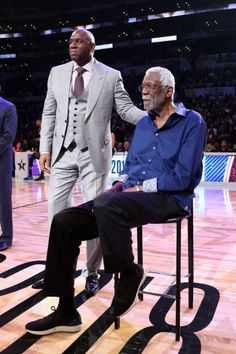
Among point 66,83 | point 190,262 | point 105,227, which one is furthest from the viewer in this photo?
point 66,83

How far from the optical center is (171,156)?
1928 mm

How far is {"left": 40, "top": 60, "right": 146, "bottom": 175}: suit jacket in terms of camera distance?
2438 millimetres

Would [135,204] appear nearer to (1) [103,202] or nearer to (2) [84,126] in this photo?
(1) [103,202]

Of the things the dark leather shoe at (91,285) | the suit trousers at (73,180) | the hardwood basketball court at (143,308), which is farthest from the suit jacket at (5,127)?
the dark leather shoe at (91,285)

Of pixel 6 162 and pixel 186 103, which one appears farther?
pixel 186 103

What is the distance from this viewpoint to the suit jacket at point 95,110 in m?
2.44

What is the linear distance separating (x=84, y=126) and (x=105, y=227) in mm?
928

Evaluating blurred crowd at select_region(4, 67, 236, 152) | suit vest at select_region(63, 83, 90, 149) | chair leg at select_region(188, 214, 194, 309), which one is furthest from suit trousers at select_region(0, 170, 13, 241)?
blurred crowd at select_region(4, 67, 236, 152)

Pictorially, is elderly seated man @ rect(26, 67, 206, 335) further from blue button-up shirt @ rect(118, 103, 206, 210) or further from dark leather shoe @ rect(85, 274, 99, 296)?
dark leather shoe @ rect(85, 274, 99, 296)

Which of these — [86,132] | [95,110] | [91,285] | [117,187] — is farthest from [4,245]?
[117,187]

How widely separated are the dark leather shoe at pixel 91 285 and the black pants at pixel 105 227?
604 mm

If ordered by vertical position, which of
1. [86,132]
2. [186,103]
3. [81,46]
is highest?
[186,103]

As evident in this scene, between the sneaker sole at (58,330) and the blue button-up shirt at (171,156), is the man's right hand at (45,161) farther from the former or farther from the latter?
the sneaker sole at (58,330)

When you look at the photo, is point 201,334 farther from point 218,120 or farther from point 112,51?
point 112,51
